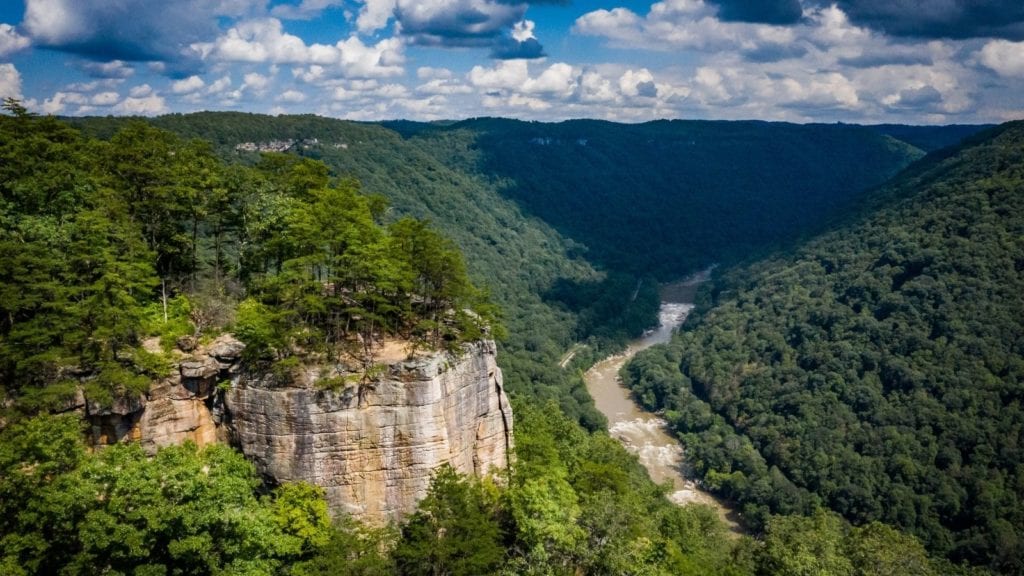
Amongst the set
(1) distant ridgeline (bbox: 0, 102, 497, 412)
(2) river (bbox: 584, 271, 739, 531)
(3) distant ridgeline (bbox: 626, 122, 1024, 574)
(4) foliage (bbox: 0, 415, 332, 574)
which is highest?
(1) distant ridgeline (bbox: 0, 102, 497, 412)

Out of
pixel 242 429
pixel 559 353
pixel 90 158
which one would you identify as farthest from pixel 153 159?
pixel 559 353

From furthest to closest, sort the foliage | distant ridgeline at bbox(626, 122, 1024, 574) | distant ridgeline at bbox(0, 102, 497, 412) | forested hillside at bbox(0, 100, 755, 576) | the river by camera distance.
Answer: the river → distant ridgeline at bbox(626, 122, 1024, 574) → distant ridgeline at bbox(0, 102, 497, 412) → forested hillside at bbox(0, 100, 755, 576) → the foliage

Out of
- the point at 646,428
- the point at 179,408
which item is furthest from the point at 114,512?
the point at 646,428

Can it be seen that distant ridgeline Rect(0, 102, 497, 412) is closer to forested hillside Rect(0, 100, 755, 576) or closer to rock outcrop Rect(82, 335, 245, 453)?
forested hillside Rect(0, 100, 755, 576)

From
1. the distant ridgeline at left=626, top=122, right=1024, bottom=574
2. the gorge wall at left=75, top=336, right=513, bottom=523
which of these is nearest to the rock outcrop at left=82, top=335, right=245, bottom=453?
the gorge wall at left=75, top=336, right=513, bottom=523

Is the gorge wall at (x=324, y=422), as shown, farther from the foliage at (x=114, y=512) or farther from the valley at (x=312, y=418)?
the foliage at (x=114, y=512)

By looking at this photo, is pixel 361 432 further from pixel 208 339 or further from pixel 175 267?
pixel 175 267
